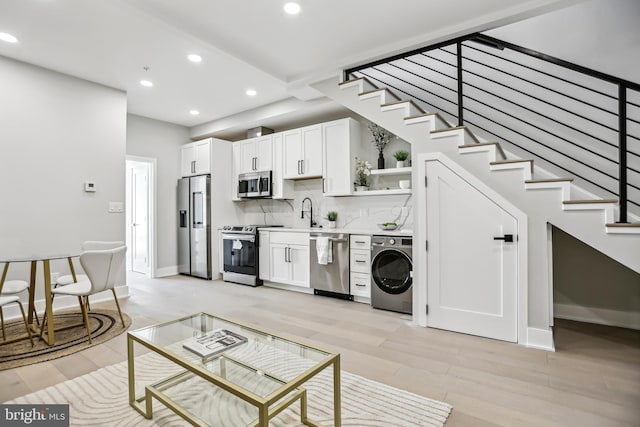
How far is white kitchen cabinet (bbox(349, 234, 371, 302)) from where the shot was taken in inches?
155

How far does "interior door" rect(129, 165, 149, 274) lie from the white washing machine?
14.0ft

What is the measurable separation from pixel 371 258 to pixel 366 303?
63cm

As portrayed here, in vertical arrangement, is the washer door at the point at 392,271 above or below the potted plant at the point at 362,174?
below

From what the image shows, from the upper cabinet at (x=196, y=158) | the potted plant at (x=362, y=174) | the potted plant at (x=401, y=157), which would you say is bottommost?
the potted plant at (x=362, y=174)

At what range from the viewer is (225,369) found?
156 cm

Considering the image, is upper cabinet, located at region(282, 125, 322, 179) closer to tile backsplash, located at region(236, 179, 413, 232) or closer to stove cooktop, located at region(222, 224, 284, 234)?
tile backsplash, located at region(236, 179, 413, 232)

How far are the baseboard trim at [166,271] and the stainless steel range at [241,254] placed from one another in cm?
114

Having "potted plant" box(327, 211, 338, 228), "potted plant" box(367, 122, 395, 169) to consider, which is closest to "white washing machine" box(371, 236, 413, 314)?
"potted plant" box(327, 211, 338, 228)

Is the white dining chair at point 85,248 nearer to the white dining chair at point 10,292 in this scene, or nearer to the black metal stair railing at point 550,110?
the white dining chair at point 10,292

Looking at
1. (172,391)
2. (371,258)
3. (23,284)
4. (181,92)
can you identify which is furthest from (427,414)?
(181,92)

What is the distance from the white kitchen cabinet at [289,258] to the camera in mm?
4504

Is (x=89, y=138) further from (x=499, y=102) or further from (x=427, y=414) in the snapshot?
(x=499, y=102)

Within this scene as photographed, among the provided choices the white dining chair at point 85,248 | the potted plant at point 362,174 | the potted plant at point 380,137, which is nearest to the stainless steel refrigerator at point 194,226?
the white dining chair at point 85,248

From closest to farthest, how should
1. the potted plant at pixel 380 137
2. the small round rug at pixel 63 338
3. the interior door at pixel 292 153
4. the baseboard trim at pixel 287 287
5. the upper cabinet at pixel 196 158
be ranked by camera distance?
the small round rug at pixel 63 338 < the potted plant at pixel 380 137 < the baseboard trim at pixel 287 287 < the interior door at pixel 292 153 < the upper cabinet at pixel 196 158
